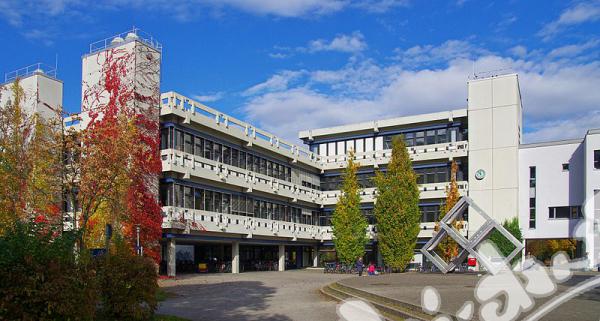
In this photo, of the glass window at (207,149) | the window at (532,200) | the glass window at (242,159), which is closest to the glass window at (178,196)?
the glass window at (207,149)

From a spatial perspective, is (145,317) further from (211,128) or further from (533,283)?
(211,128)

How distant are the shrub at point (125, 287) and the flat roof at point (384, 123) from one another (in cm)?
3779

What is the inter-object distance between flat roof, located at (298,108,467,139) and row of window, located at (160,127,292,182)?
6.59 metres

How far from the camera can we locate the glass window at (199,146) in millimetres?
36688

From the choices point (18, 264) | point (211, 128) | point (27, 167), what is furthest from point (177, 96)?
point (18, 264)

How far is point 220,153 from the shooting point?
39438 mm

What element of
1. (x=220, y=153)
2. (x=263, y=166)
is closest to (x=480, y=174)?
(x=263, y=166)

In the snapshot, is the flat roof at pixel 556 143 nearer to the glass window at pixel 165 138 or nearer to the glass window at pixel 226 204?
the glass window at pixel 226 204

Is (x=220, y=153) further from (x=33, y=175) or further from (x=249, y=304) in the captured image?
(x=249, y=304)

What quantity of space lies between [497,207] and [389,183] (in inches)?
341

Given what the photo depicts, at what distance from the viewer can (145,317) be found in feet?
41.9

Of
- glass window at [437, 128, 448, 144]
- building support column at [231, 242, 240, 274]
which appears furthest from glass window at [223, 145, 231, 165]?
glass window at [437, 128, 448, 144]

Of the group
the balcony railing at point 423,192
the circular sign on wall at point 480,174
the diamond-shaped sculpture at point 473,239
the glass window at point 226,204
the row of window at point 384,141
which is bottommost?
the diamond-shaped sculpture at point 473,239

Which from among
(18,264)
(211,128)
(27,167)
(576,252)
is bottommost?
(576,252)
